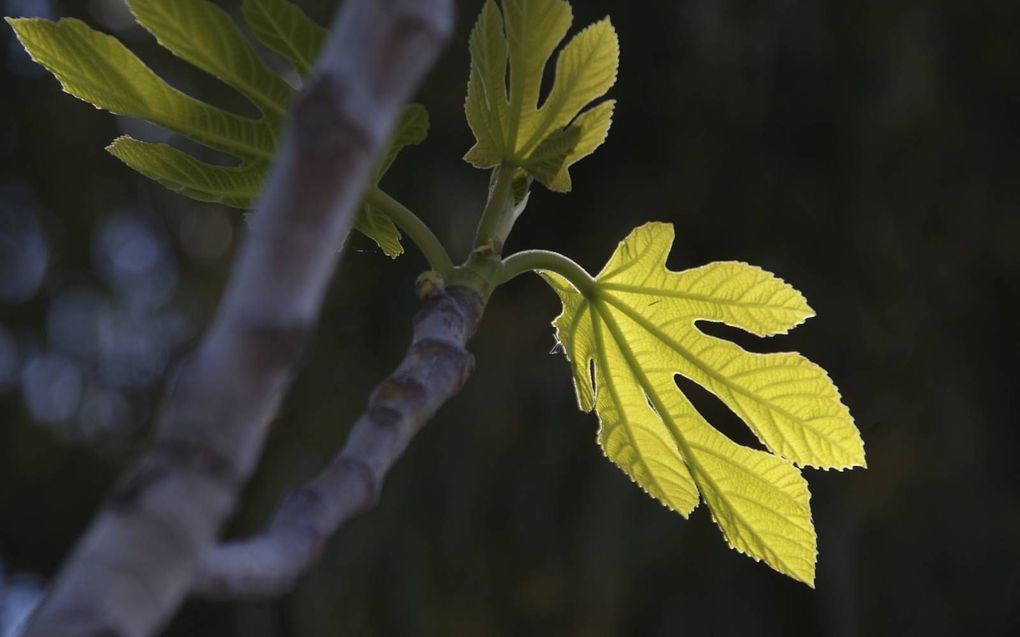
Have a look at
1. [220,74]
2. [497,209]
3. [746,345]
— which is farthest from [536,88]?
[746,345]

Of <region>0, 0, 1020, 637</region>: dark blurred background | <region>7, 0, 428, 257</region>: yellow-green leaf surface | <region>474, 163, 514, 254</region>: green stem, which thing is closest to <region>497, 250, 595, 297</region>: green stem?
<region>474, 163, 514, 254</region>: green stem

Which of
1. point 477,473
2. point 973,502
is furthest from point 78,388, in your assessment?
point 973,502

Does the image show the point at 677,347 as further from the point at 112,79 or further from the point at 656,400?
the point at 112,79

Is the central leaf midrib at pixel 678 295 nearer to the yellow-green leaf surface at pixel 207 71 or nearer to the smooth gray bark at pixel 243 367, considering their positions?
the yellow-green leaf surface at pixel 207 71

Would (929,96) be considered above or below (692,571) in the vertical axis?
above

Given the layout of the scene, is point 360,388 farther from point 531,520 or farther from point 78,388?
point 78,388

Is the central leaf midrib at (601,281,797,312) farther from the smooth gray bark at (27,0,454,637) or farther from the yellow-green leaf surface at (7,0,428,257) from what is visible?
the smooth gray bark at (27,0,454,637)

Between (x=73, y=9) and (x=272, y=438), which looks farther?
(x=73, y=9)
